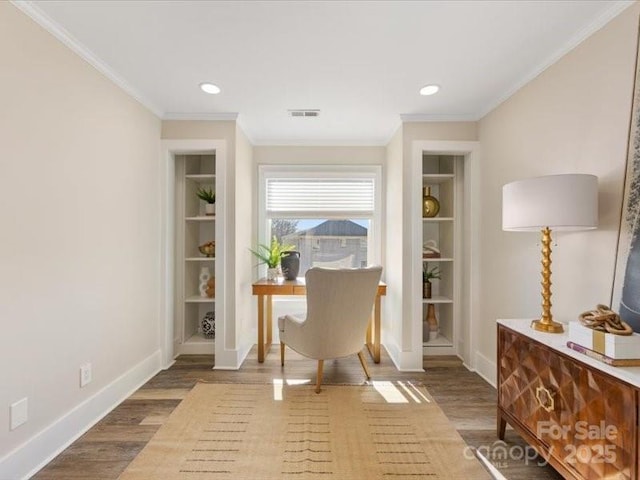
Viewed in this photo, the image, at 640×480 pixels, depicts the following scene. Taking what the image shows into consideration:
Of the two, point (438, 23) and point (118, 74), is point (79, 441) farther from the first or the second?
point (438, 23)

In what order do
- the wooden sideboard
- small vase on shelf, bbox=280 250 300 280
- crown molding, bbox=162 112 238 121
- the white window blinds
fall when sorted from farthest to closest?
the white window blinds < small vase on shelf, bbox=280 250 300 280 < crown molding, bbox=162 112 238 121 < the wooden sideboard

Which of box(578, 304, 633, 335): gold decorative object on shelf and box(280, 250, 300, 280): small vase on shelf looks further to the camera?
box(280, 250, 300, 280): small vase on shelf

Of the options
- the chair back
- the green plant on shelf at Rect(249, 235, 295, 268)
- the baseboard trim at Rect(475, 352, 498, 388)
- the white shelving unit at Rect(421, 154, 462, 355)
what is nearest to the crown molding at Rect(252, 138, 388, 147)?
the white shelving unit at Rect(421, 154, 462, 355)

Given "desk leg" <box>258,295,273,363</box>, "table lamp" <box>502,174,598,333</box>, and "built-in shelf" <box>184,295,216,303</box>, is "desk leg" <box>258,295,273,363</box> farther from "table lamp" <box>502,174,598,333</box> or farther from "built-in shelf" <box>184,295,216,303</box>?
"table lamp" <box>502,174,598,333</box>

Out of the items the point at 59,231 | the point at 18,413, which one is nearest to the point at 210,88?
the point at 59,231

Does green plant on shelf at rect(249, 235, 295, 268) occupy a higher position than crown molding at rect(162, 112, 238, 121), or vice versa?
crown molding at rect(162, 112, 238, 121)

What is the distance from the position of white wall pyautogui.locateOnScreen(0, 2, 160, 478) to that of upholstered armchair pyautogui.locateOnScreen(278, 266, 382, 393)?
4.57ft

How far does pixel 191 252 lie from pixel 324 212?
1.56 m

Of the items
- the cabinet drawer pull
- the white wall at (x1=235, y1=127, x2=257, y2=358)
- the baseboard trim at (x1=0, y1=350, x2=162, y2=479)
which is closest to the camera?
the cabinet drawer pull

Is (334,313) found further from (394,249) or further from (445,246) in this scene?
(445,246)

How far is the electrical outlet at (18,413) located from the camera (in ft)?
4.98

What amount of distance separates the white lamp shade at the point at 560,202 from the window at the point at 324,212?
2.09m

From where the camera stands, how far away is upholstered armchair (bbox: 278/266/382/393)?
93.7 inches

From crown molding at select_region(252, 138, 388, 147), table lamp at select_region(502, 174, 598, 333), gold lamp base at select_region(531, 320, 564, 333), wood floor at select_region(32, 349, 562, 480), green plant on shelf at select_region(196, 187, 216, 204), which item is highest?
crown molding at select_region(252, 138, 388, 147)
